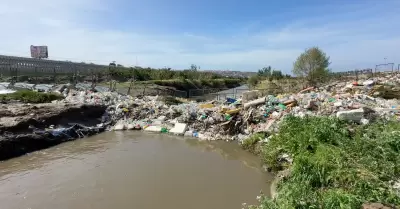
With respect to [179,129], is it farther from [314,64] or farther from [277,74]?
[277,74]

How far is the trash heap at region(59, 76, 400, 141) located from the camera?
31.6 ft

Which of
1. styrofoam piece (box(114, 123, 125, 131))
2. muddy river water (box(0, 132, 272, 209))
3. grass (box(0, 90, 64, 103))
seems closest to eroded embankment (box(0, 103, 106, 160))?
muddy river water (box(0, 132, 272, 209))

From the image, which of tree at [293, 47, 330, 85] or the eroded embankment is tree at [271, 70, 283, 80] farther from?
the eroded embankment

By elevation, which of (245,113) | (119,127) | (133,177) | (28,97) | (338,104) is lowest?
(133,177)

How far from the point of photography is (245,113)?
11.1m

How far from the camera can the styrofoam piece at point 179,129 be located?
10970mm

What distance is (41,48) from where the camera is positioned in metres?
70.3

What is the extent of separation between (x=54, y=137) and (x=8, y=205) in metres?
4.92

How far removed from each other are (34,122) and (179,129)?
514 centimetres

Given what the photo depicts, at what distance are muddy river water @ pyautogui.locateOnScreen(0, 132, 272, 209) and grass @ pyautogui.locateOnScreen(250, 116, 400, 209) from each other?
3.30 ft

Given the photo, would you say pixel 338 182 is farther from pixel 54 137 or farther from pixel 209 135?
pixel 54 137

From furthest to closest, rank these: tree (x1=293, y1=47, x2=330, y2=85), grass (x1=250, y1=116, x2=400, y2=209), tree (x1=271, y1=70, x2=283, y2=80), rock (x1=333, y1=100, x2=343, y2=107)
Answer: tree (x1=271, y1=70, x2=283, y2=80), tree (x1=293, y1=47, x2=330, y2=85), rock (x1=333, y1=100, x2=343, y2=107), grass (x1=250, y1=116, x2=400, y2=209)

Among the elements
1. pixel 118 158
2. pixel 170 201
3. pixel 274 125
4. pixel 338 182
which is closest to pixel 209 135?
pixel 274 125

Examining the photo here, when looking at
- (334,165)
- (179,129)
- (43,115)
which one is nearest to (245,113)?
(179,129)
